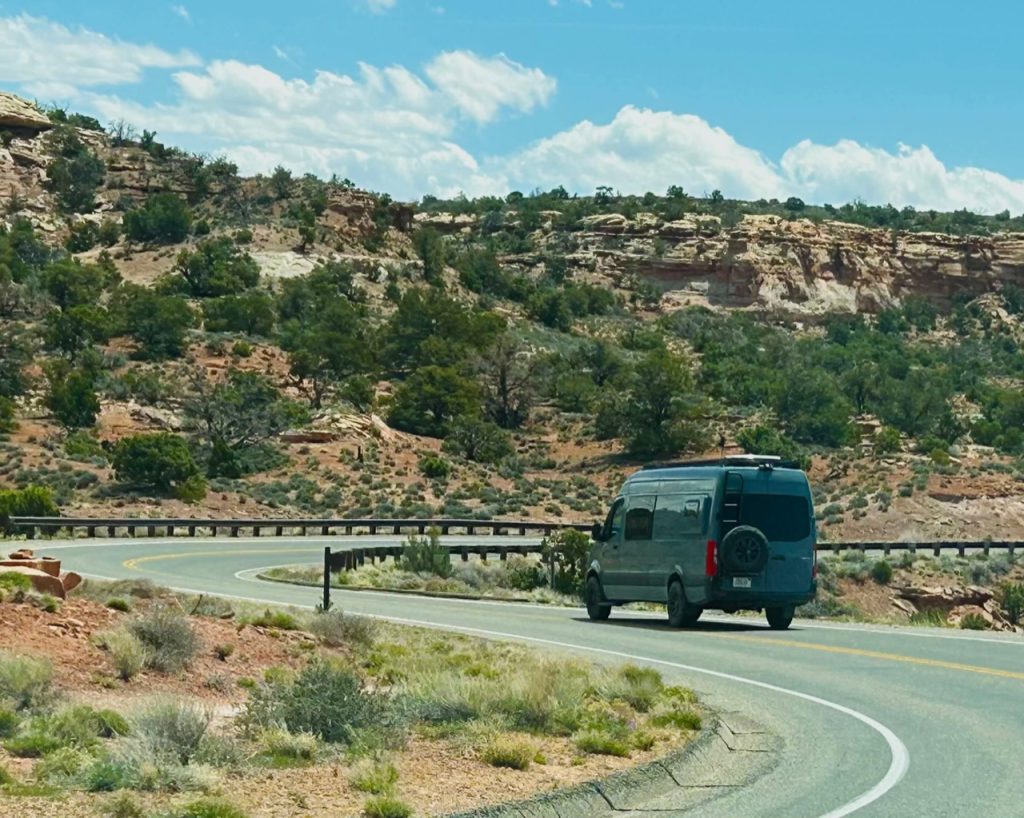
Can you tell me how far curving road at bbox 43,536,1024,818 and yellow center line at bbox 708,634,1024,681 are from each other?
0.9 inches

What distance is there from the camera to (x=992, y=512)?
223 feet

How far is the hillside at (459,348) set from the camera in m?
69.4

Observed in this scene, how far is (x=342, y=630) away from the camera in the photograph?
20.6m

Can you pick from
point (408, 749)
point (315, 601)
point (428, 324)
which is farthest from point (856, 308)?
point (408, 749)

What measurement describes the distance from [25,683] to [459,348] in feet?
248

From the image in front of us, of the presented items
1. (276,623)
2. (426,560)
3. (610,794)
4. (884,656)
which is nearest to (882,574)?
(426,560)

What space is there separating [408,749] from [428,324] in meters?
81.5

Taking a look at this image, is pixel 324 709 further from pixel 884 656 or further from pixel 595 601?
pixel 595 601

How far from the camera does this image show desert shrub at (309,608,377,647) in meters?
20.2

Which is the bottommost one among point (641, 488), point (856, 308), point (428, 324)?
point (641, 488)

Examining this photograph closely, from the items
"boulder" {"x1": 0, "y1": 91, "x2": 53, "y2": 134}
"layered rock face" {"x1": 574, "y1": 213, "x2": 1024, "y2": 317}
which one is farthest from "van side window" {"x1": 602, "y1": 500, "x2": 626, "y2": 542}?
"layered rock face" {"x1": 574, "y1": 213, "x2": 1024, "y2": 317}

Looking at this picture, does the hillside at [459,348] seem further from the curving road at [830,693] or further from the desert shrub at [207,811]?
the desert shrub at [207,811]

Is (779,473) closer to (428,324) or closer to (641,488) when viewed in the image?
(641,488)

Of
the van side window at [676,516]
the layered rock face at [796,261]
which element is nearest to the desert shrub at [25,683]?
the van side window at [676,516]
